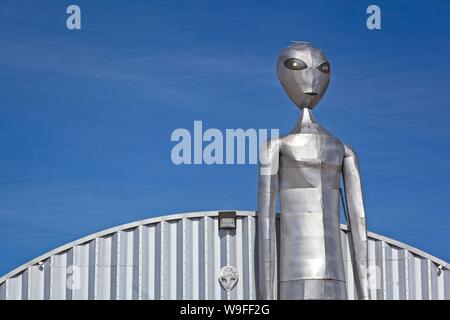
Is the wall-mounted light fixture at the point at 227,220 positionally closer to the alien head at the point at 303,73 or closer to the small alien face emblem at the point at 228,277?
the small alien face emblem at the point at 228,277

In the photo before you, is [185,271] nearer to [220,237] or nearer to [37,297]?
[220,237]

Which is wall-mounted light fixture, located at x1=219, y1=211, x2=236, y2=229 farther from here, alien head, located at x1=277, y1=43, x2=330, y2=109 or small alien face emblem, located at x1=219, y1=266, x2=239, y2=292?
alien head, located at x1=277, y1=43, x2=330, y2=109

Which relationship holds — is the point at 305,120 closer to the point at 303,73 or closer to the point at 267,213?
the point at 303,73

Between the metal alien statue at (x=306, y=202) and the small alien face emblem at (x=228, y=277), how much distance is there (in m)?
1.50

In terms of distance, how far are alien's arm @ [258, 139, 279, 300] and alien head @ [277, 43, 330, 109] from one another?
32.8 inches

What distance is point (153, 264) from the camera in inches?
774

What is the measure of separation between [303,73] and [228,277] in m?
3.64

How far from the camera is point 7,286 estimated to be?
19.6 m

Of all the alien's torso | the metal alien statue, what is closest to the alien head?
the metal alien statue

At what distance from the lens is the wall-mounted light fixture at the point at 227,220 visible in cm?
1962

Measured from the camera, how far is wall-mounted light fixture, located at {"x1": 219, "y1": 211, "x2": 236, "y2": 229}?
19625 mm

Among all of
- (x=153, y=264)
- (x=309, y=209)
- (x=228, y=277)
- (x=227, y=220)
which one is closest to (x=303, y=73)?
(x=309, y=209)
